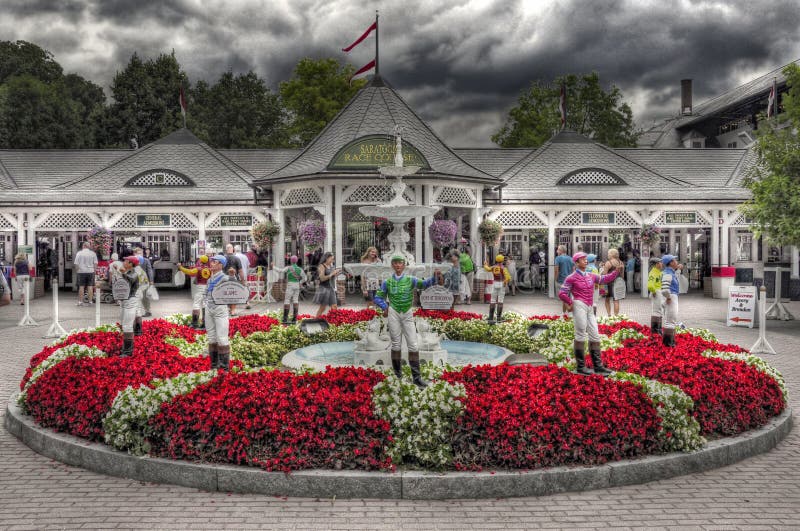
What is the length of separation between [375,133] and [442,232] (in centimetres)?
385

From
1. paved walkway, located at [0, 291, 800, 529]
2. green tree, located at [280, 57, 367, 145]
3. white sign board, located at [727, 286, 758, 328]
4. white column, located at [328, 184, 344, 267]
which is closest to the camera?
paved walkway, located at [0, 291, 800, 529]

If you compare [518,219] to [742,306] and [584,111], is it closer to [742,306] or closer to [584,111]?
[742,306]

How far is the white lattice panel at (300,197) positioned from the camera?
21.1m

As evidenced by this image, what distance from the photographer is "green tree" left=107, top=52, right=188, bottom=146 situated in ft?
144

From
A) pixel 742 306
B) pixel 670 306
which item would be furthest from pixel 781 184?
pixel 670 306

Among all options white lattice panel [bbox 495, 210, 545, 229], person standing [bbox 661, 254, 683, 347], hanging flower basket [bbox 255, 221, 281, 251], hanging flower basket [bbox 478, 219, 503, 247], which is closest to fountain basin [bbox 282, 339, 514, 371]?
person standing [bbox 661, 254, 683, 347]

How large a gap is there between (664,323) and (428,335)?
135 inches

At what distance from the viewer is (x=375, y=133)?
830 inches

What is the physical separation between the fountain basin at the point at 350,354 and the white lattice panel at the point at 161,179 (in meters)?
14.9

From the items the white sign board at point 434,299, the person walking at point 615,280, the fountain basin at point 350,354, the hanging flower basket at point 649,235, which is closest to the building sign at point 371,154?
the person walking at point 615,280

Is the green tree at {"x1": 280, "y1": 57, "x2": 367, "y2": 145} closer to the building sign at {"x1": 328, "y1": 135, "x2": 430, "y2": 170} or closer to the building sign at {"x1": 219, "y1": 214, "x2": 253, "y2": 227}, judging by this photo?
the building sign at {"x1": 219, "y1": 214, "x2": 253, "y2": 227}

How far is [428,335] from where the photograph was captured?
1020 cm

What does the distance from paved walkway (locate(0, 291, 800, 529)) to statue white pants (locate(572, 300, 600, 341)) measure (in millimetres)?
2276

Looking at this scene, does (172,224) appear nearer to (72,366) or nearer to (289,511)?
(72,366)
